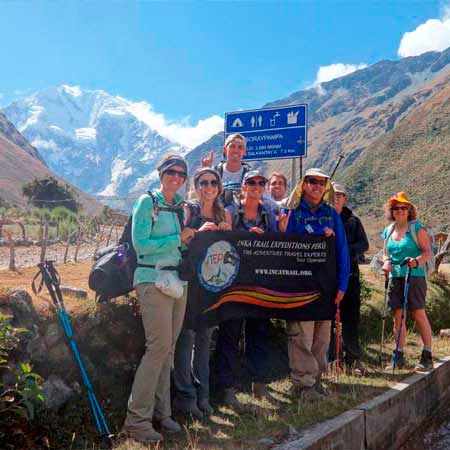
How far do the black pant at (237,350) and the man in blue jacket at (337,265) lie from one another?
278 mm

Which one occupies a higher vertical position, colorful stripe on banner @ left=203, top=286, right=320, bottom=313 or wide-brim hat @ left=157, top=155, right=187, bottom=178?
wide-brim hat @ left=157, top=155, right=187, bottom=178

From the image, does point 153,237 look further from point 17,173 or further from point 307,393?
point 17,173

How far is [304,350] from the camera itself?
16.6 feet

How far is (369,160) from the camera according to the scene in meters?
112

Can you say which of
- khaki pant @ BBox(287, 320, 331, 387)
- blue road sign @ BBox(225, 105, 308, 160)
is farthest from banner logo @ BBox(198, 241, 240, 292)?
blue road sign @ BBox(225, 105, 308, 160)

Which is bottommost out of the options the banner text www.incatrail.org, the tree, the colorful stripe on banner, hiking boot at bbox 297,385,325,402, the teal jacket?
hiking boot at bbox 297,385,325,402

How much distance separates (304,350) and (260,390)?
2.26 ft

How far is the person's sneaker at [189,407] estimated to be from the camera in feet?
15.6

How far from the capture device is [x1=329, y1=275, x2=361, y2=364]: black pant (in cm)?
644

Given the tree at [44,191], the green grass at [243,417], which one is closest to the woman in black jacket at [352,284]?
the green grass at [243,417]

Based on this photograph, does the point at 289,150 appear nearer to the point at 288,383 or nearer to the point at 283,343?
the point at 283,343

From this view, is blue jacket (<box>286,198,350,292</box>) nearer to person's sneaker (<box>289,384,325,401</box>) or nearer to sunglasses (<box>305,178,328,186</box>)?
sunglasses (<box>305,178,328,186</box>)

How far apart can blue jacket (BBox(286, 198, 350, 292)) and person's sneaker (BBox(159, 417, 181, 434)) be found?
2.13 meters

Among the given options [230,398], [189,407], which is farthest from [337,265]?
[189,407]
